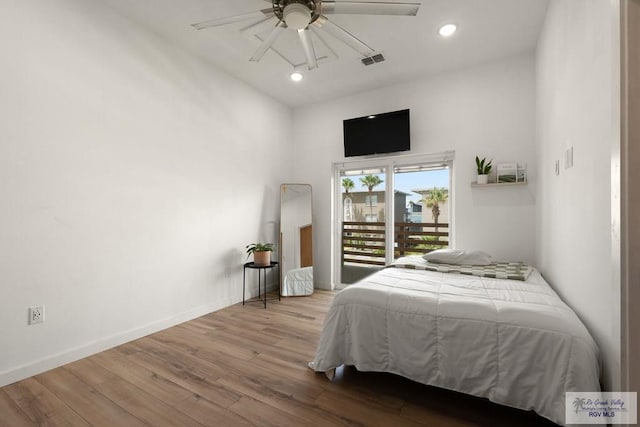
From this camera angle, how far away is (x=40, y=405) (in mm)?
1660

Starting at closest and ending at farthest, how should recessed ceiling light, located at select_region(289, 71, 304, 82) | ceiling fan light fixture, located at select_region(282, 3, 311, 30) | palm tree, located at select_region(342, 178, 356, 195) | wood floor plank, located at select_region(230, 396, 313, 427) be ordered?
wood floor plank, located at select_region(230, 396, 313, 427), ceiling fan light fixture, located at select_region(282, 3, 311, 30), recessed ceiling light, located at select_region(289, 71, 304, 82), palm tree, located at select_region(342, 178, 356, 195)

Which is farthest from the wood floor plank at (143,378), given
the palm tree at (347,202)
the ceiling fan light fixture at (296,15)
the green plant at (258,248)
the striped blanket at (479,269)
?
the palm tree at (347,202)

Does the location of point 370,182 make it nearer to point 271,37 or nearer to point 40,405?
point 271,37

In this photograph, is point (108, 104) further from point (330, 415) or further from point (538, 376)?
→ point (538, 376)

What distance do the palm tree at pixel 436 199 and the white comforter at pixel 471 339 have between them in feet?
5.12

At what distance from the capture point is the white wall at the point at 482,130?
3.05m

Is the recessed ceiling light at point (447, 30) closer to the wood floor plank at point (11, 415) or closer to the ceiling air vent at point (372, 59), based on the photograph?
the ceiling air vent at point (372, 59)

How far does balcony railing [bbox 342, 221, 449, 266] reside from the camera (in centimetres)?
360

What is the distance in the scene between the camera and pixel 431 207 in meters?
3.65

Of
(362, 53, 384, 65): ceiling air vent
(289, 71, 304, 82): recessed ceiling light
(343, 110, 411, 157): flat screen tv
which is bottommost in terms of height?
(343, 110, 411, 157): flat screen tv

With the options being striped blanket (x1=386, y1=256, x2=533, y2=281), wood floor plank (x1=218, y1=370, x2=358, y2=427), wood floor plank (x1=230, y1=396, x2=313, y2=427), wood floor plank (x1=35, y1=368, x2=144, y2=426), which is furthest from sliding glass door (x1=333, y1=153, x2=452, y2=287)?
wood floor plank (x1=35, y1=368, x2=144, y2=426)

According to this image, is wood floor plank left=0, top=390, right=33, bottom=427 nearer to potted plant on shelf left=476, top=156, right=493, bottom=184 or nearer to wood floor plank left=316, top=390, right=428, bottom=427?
wood floor plank left=316, top=390, right=428, bottom=427

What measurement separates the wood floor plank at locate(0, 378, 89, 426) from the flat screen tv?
139 inches

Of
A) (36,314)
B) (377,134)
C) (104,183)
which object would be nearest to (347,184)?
(377,134)
